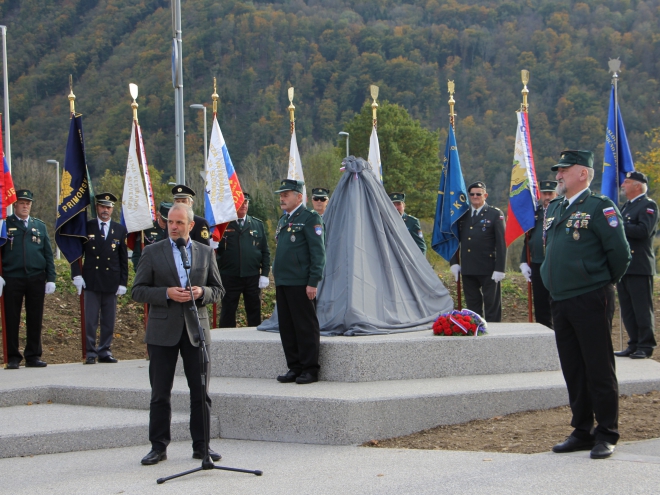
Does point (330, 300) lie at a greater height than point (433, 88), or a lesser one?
lesser

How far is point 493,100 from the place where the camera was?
6134cm

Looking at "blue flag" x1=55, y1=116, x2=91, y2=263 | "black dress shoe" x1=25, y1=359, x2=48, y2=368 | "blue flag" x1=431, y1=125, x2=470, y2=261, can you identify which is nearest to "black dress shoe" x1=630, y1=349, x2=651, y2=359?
"blue flag" x1=431, y1=125, x2=470, y2=261

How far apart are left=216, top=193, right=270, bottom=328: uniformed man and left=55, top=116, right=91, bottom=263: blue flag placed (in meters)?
1.71

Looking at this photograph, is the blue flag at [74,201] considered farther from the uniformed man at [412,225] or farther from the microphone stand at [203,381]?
the microphone stand at [203,381]

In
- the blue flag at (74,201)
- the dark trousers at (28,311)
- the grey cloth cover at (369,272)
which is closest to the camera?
the grey cloth cover at (369,272)

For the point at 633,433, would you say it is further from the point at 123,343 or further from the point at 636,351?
the point at 123,343

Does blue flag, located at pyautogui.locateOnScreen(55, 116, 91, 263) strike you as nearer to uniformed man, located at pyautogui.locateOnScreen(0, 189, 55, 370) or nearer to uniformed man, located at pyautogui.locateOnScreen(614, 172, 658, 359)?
uniformed man, located at pyautogui.locateOnScreen(0, 189, 55, 370)

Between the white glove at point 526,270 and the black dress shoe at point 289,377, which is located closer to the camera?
the black dress shoe at point 289,377

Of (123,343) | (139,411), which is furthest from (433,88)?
(139,411)

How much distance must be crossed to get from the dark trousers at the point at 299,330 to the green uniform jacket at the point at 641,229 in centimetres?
387

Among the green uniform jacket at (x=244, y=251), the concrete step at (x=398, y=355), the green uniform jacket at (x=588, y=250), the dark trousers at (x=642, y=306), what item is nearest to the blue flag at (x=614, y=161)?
the dark trousers at (x=642, y=306)

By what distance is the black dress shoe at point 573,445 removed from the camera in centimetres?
507

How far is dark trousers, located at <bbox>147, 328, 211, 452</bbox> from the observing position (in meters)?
5.39

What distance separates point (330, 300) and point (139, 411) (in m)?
2.19
